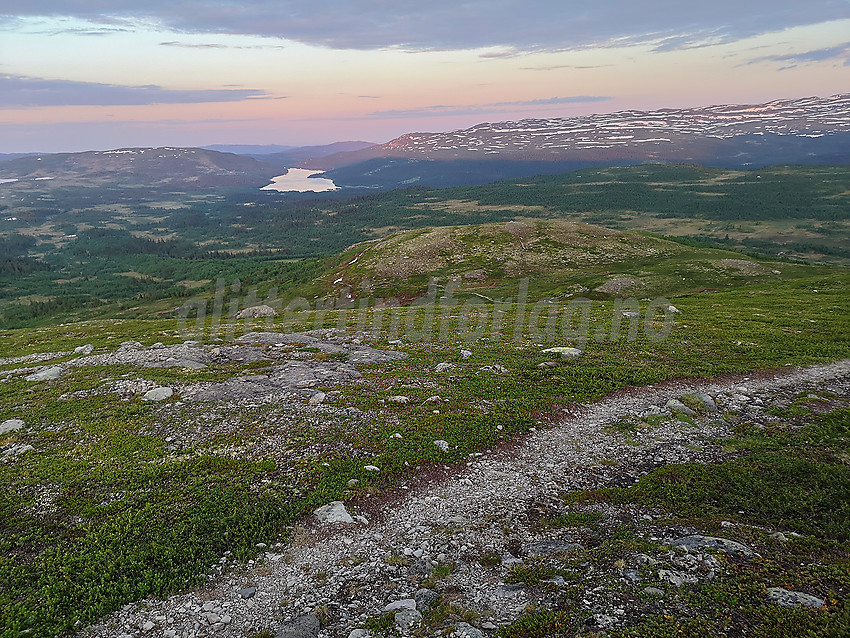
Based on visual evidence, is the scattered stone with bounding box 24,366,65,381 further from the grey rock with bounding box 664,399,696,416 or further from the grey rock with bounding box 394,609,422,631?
the grey rock with bounding box 664,399,696,416

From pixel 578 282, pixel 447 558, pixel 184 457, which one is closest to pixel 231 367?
pixel 184 457

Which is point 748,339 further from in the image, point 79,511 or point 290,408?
point 79,511

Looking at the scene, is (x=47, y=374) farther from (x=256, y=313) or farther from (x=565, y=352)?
(x=256, y=313)

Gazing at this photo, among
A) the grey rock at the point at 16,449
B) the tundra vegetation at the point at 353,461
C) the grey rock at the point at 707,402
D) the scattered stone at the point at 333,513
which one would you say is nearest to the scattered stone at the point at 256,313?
the tundra vegetation at the point at 353,461

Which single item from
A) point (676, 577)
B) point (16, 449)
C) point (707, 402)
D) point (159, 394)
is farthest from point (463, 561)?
point (159, 394)

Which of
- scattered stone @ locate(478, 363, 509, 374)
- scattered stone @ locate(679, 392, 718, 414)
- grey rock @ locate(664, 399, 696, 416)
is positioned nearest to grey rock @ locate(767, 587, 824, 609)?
grey rock @ locate(664, 399, 696, 416)

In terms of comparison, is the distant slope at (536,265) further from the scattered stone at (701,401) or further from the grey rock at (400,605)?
the grey rock at (400,605)
